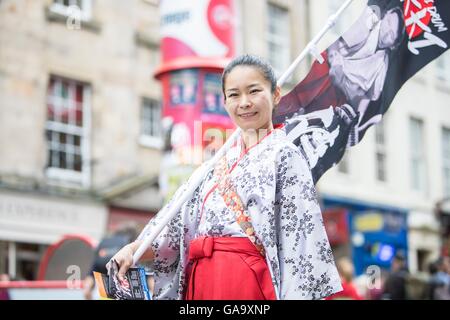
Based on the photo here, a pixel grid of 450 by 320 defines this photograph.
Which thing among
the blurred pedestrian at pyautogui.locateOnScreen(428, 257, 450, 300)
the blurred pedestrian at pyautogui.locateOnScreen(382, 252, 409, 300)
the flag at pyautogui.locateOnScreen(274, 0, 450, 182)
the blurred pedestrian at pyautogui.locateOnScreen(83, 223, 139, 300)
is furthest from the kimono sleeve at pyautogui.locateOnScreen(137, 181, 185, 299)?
the blurred pedestrian at pyautogui.locateOnScreen(428, 257, 450, 300)

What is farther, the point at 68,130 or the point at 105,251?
the point at 68,130

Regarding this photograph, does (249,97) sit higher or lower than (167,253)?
higher

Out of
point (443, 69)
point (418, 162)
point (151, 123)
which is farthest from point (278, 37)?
point (443, 69)

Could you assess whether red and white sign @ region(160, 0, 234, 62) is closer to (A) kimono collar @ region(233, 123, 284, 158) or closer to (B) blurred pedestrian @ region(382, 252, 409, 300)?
(B) blurred pedestrian @ region(382, 252, 409, 300)

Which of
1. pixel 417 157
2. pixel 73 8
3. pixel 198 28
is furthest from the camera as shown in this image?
pixel 417 157

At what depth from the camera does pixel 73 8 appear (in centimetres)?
1319

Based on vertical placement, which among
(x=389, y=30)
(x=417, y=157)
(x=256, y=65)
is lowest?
(x=256, y=65)

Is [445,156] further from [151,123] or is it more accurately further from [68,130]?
[68,130]

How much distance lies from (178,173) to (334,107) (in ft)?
16.7

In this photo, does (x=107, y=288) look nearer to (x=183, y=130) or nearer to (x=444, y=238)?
(x=183, y=130)

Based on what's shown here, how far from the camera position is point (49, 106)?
12883 millimetres

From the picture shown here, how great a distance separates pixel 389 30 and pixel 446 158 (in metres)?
18.5

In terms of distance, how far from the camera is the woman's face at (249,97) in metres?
3.08

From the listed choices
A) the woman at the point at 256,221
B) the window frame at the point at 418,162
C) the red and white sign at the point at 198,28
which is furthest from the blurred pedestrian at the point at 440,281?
the window frame at the point at 418,162
